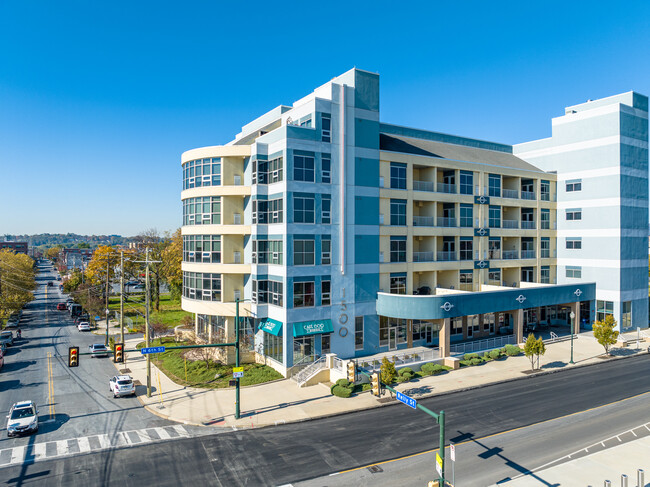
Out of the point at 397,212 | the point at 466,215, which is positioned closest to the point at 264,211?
the point at 397,212

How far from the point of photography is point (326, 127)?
36.2m

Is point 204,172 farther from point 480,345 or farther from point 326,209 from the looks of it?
point 480,345

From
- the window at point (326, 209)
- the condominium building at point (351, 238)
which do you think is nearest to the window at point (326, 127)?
the condominium building at point (351, 238)

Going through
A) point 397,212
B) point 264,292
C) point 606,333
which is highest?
point 397,212

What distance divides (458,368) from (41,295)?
11119cm

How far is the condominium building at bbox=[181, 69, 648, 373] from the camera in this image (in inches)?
1395

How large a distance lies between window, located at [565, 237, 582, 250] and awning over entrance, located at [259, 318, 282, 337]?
129 ft

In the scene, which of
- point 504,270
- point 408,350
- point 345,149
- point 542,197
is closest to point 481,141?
point 542,197

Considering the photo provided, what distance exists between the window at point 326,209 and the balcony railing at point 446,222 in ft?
45.0

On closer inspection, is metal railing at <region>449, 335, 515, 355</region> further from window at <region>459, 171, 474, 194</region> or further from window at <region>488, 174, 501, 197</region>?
window at <region>488, 174, 501, 197</region>

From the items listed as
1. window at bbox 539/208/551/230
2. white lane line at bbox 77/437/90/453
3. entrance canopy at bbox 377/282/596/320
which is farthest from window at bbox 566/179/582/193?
white lane line at bbox 77/437/90/453

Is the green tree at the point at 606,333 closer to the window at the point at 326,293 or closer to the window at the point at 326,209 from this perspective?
the window at the point at 326,293

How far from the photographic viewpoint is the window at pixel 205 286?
38.6 m

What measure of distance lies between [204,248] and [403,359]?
20.8 m
